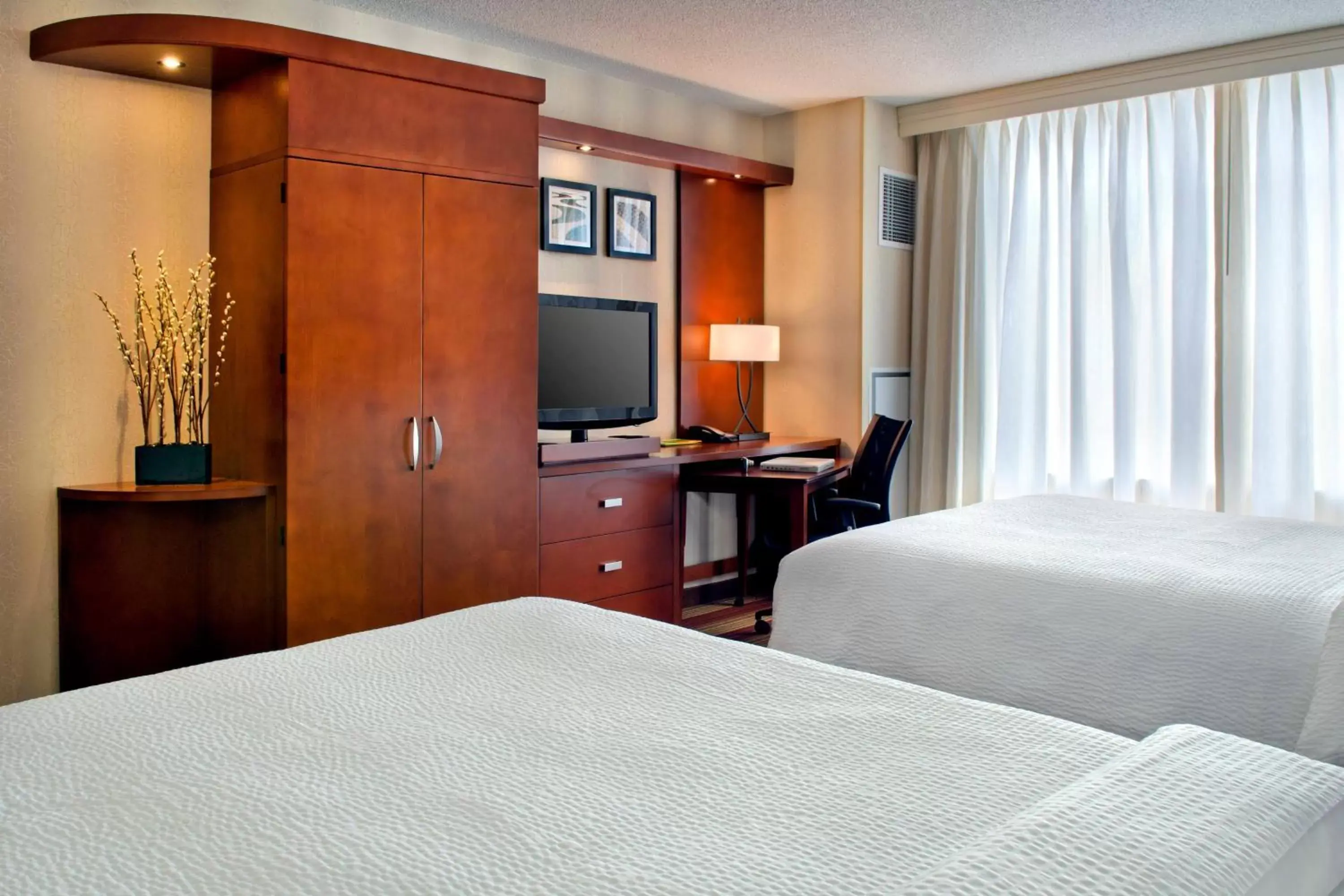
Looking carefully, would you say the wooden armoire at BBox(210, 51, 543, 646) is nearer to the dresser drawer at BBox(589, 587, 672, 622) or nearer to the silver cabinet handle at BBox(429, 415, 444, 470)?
the silver cabinet handle at BBox(429, 415, 444, 470)

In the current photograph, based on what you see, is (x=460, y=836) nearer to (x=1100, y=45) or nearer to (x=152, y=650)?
(x=152, y=650)

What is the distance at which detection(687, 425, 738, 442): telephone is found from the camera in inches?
202

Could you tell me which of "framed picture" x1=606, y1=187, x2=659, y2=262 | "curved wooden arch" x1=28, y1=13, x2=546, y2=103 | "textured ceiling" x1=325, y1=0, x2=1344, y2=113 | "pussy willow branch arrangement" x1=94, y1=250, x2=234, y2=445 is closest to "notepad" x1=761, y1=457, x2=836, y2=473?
"framed picture" x1=606, y1=187, x2=659, y2=262

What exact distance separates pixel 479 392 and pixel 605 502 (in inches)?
30.2

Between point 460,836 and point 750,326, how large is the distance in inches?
169

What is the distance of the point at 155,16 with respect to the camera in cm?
307

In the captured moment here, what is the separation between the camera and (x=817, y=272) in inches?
216

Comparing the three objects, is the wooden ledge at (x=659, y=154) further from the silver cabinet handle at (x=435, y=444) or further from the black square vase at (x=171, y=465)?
the black square vase at (x=171, y=465)

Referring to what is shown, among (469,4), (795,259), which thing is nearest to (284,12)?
(469,4)

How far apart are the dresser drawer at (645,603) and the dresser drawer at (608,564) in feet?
0.07

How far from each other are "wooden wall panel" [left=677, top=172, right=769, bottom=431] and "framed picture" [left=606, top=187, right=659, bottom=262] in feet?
0.65

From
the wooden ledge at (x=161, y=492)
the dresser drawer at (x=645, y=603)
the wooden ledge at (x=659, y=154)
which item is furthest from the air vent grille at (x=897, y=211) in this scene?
the wooden ledge at (x=161, y=492)

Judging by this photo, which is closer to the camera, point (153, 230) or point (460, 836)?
point (460, 836)

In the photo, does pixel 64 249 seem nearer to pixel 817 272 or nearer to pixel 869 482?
pixel 869 482
